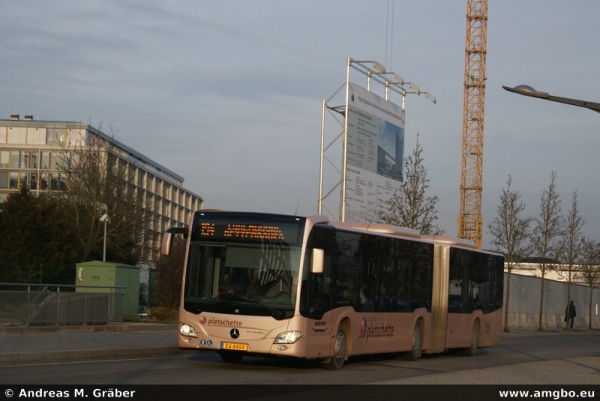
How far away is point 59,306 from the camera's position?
27531 millimetres

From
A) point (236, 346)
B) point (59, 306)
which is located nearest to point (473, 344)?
point (236, 346)

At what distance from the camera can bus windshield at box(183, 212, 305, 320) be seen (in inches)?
678

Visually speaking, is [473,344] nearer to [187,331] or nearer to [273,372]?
[273,372]

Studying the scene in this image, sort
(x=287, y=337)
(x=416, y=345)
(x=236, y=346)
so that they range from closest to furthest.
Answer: (x=287, y=337) < (x=236, y=346) < (x=416, y=345)

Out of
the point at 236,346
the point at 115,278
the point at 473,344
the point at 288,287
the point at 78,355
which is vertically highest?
the point at 288,287

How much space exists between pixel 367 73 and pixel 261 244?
80.7ft

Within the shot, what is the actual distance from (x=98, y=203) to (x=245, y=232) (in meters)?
39.4

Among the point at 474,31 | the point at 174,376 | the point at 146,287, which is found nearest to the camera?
the point at 174,376

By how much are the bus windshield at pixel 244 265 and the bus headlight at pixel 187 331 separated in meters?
0.33

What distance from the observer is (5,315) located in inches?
1045

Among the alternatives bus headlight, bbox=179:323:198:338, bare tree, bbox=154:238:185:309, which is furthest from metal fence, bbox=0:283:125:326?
bus headlight, bbox=179:323:198:338
